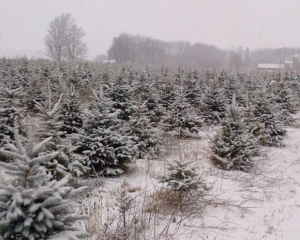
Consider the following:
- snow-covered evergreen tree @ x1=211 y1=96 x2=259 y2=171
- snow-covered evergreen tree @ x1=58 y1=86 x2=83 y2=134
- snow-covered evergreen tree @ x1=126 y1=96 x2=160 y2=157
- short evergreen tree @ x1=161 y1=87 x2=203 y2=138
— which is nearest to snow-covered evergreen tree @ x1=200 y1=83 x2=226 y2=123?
short evergreen tree @ x1=161 y1=87 x2=203 y2=138

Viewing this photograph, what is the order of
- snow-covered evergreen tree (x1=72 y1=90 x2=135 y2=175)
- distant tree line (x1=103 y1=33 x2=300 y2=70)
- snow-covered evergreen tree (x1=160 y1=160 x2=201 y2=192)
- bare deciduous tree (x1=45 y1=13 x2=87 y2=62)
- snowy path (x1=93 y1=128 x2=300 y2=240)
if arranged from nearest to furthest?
snowy path (x1=93 y1=128 x2=300 y2=240) < snow-covered evergreen tree (x1=160 y1=160 x2=201 y2=192) < snow-covered evergreen tree (x1=72 y1=90 x2=135 y2=175) < bare deciduous tree (x1=45 y1=13 x2=87 y2=62) < distant tree line (x1=103 y1=33 x2=300 y2=70)

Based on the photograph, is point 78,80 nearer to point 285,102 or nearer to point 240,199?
point 285,102

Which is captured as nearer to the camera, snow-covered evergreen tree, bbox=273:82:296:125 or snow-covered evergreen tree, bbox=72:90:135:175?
snow-covered evergreen tree, bbox=72:90:135:175

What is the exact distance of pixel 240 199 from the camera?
5477 millimetres

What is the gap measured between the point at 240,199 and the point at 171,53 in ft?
303

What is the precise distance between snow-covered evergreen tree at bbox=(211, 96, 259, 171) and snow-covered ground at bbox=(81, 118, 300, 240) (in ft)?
0.91

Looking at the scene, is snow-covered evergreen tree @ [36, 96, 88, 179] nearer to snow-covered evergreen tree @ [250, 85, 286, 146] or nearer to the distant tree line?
snow-covered evergreen tree @ [250, 85, 286, 146]

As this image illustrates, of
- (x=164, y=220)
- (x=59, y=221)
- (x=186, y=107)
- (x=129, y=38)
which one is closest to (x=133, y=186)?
(x=164, y=220)

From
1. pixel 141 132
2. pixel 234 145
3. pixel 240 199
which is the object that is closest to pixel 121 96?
pixel 141 132

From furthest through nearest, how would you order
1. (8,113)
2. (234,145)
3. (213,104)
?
(213,104)
(234,145)
(8,113)

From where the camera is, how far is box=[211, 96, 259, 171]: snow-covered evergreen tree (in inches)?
283

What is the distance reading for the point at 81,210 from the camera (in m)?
4.35

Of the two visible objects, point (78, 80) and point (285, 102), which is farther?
point (78, 80)

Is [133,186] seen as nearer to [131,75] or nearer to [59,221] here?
[59,221]
